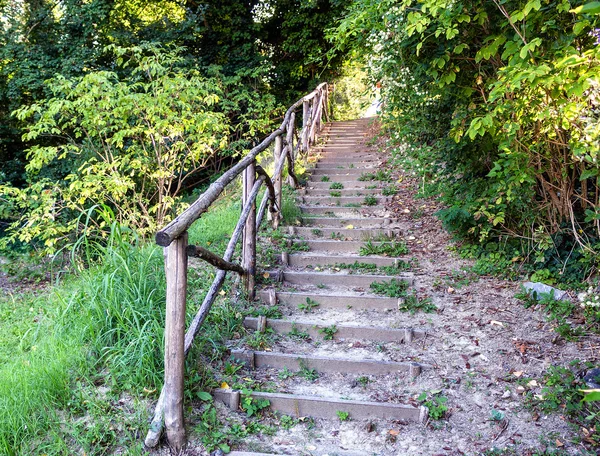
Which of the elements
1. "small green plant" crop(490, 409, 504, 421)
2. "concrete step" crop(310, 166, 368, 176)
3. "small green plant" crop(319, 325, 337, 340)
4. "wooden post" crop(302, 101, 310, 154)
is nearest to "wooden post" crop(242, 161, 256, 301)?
"small green plant" crop(319, 325, 337, 340)

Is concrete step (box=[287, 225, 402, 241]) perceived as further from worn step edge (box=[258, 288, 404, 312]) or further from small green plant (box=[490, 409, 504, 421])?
small green plant (box=[490, 409, 504, 421])

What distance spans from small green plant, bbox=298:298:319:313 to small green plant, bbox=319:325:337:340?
38 centimetres

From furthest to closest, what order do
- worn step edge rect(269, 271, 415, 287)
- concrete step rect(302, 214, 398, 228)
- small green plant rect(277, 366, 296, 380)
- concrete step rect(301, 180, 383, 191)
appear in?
concrete step rect(301, 180, 383, 191)
concrete step rect(302, 214, 398, 228)
worn step edge rect(269, 271, 415, 287)
small green plant rect(277, 366, 296, 380)

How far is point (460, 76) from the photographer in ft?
15.1

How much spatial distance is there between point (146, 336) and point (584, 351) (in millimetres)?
3110

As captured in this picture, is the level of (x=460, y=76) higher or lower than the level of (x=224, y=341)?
higher

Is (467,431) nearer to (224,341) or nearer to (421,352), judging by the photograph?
(421,352)

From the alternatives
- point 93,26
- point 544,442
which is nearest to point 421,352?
point 544,442

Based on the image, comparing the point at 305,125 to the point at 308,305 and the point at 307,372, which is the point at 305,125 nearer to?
the point at 308,305

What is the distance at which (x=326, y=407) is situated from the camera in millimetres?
3006

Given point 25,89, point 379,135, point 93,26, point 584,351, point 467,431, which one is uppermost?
point 93,26

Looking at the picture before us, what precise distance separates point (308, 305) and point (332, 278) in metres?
0.55

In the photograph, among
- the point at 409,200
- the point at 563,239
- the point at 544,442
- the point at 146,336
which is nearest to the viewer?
the point at 544,442

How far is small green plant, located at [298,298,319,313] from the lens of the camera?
13.8ft
